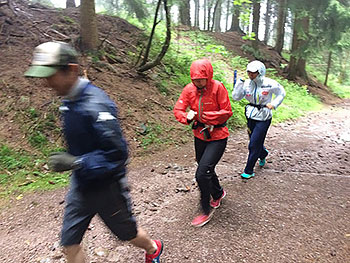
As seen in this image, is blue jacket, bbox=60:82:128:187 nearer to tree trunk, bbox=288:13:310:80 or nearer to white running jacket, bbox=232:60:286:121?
white running jacket, bbox=232:60:286:121

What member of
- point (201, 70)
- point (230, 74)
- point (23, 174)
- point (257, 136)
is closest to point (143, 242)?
point (201, 70)

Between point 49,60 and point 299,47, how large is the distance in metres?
16.6

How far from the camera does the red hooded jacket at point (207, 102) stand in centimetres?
351

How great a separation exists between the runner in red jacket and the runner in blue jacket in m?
1.56

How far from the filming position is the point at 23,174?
17.4 feet

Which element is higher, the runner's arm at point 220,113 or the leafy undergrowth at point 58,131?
the runner's arm at point 220,113

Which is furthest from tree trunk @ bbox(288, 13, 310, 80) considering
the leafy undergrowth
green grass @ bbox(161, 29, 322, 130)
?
the leafy undergrowth

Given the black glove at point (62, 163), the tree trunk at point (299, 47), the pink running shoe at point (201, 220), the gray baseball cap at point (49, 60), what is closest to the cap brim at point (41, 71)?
the gray baseball cap at point (49, 60)

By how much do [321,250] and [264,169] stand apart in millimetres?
2791

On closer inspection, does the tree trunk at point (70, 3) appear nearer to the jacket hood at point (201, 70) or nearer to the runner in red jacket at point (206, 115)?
the runner in red jacket at point (206, 115)

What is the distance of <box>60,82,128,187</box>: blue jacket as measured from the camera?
2037mm

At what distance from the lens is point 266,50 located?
22.0 meters

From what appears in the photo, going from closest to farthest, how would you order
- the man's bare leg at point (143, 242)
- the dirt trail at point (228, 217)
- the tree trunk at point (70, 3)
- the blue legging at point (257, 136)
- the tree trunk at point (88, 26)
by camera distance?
the man's bare leg at point (143, 242)
the dirt trail at point (228, 217)
the blue legging at point (257, 136)
the tree trunk at point (88, 26)
the tree trunk at point (70, 3)

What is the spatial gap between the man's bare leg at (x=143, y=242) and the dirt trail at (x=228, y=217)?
1.84 feet
